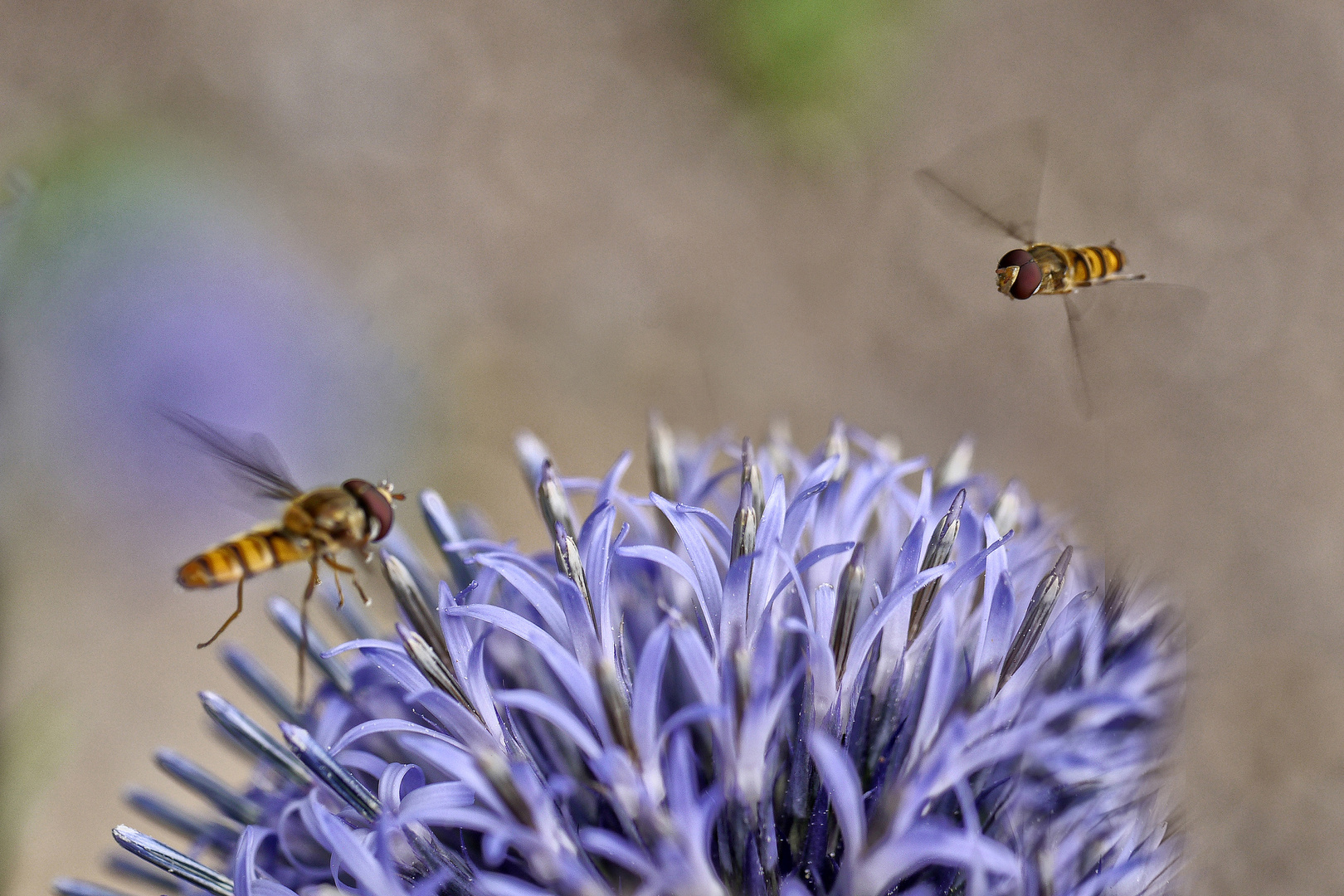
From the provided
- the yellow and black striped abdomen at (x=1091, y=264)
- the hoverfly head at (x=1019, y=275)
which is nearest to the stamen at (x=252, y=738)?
the hoverfly head at (x=1019, y=275)

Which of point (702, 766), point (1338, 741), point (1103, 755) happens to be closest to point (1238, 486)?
point (1338, 741)

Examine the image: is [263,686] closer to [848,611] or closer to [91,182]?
[848,611]

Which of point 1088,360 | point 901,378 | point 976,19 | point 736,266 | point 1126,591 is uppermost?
point 976,19

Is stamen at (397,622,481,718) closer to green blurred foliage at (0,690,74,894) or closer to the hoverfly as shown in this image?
the hoverfly

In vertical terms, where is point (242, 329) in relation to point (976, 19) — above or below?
below

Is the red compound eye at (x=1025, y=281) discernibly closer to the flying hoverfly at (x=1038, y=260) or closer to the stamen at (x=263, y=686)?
the flying hoverfly at (x=1038, y=260)

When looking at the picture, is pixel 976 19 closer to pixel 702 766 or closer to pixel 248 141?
pixel 248 141

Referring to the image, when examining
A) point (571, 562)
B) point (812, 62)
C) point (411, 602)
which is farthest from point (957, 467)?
point (812, 62)
